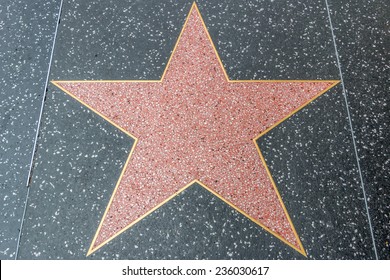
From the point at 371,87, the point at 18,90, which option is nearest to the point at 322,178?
the point at 371,87

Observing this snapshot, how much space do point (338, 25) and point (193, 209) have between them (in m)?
0.74

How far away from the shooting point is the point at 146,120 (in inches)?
43.2

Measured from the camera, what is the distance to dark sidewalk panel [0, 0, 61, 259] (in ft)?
3.37

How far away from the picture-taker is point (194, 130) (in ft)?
3.58

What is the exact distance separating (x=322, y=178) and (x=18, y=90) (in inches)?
34.7

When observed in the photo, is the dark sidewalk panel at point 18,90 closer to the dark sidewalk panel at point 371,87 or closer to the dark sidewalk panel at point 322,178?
the dark sidewalk panel at point 322,178

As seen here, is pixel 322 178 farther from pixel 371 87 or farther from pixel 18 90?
pixel 18 90

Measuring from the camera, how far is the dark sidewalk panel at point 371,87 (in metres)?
1.03

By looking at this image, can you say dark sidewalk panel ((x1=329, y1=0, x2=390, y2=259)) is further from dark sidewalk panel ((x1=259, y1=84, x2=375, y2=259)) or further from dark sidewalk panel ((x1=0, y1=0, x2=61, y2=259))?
dark sidewalk panel ((x1=0, y1=0, x2=61, y2=259))

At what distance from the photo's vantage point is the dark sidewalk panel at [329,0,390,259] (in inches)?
40.7

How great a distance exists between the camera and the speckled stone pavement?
0.99 m

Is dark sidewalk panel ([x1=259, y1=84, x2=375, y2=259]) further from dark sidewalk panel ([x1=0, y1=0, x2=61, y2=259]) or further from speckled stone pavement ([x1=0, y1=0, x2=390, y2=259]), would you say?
dark sidewalk panel ([x1=0, y1=0, x2=61, y2=259])

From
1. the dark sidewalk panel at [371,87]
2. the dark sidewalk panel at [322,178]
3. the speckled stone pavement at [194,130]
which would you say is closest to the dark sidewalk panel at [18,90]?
the speckled stone pavement at [194,130]

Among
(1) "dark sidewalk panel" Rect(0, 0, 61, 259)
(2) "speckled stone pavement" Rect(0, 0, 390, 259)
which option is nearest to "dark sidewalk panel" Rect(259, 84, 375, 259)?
(2) "speckled stone pavement" Rect(0, 0, 390, 259)
